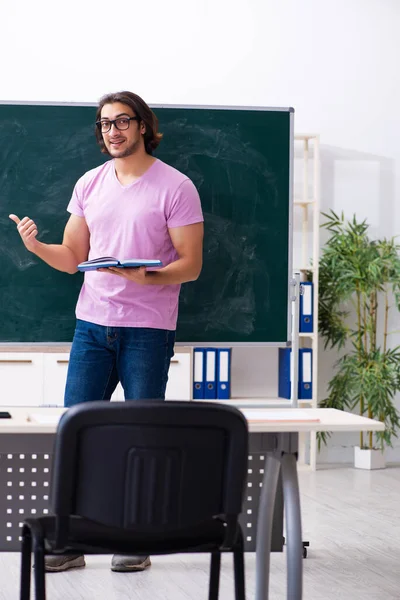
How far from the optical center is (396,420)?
19.1 ft

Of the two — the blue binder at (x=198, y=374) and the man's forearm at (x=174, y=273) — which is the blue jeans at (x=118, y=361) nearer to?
the man's forearm at (x=174, y=273)

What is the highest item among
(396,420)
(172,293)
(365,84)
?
(365,84)

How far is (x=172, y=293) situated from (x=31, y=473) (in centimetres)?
80

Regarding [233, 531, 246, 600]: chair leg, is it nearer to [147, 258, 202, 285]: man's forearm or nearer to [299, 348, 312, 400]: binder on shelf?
[147, 258, 202, 285]: man's forearm

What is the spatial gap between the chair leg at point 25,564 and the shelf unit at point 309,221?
364cm

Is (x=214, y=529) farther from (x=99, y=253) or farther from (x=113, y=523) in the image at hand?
(x=99, y=253)

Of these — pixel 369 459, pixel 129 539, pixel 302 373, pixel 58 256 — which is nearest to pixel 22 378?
pixel 302 373

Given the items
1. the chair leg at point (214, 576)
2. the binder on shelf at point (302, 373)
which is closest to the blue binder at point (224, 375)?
the binder on shelf at point (302, 373)

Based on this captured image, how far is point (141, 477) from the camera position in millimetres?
1957

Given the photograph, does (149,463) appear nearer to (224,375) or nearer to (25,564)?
(25,564)

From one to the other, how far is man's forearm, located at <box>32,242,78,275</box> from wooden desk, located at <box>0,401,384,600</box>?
77cm

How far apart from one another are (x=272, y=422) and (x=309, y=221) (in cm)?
384

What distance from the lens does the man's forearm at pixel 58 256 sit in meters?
3.23

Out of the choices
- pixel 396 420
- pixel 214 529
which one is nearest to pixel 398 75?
pixel 396 420
